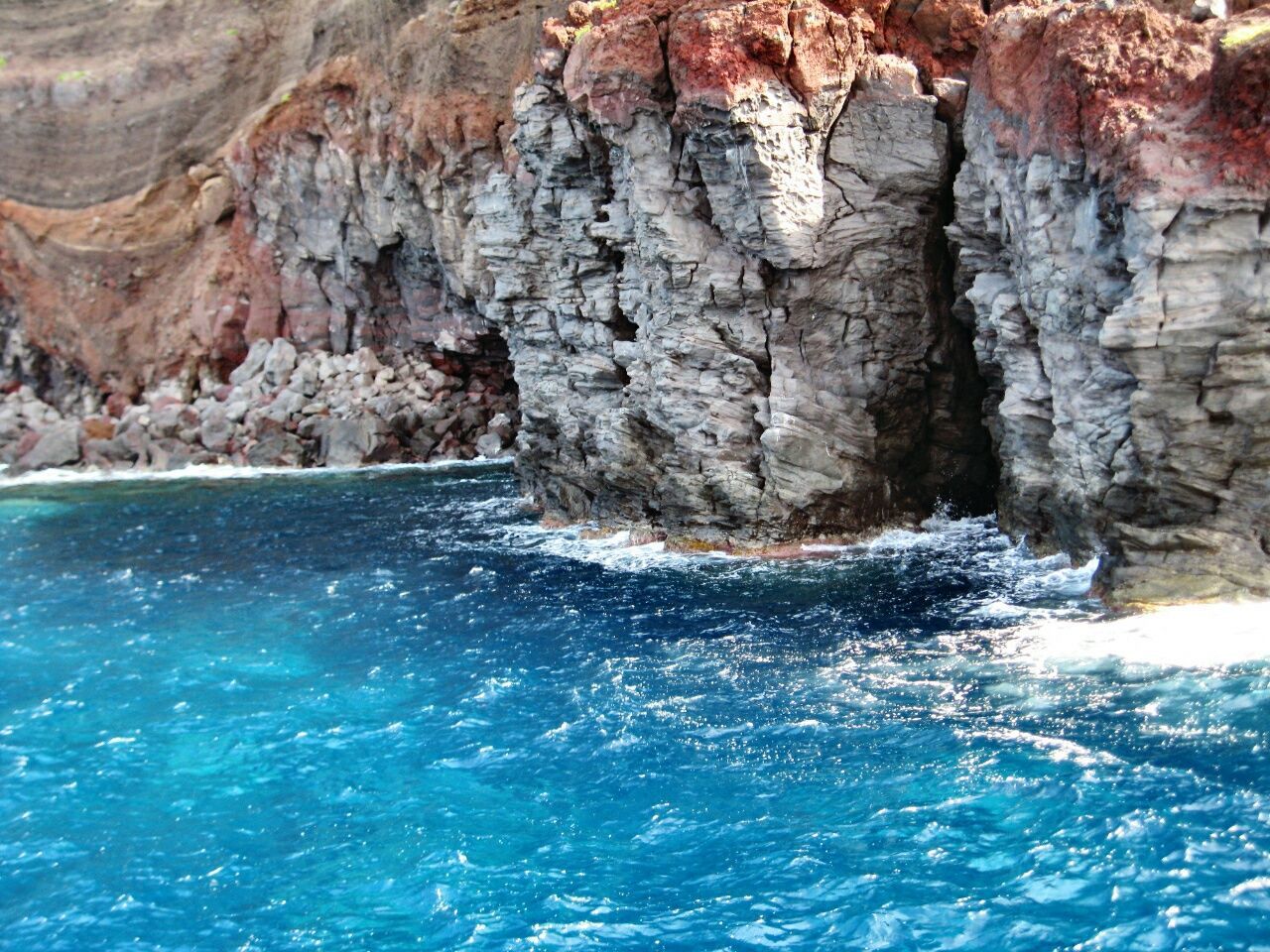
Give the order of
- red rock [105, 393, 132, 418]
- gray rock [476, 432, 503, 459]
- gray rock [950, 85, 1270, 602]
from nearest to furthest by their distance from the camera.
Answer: gray rock [950, 85, 1270, 602]
gray rock [476, 432, 503, 459]
red rock [105, 393, 132, 418]

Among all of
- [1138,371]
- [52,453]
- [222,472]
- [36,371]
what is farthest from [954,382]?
[36,371]

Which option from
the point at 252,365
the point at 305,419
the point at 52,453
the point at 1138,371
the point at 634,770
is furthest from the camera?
the point at 252,365

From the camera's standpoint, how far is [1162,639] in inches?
717

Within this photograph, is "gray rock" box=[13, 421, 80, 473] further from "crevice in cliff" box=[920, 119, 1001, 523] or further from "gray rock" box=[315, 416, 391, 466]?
"crevice in cliff" box=[920, 119, 1001, 523]

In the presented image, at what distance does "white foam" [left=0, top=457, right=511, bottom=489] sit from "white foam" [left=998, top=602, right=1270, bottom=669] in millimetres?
28553

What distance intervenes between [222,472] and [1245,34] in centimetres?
3994

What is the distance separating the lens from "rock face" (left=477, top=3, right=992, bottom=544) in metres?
25.6

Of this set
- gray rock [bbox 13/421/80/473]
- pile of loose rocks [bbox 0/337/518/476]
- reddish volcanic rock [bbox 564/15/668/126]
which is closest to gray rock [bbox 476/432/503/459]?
pile of loose rocks [bbox 0/337/518/476]

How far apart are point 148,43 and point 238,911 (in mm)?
60407

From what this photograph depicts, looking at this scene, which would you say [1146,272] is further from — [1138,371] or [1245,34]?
[1245,34]

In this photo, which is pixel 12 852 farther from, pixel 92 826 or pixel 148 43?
pixel 148 43

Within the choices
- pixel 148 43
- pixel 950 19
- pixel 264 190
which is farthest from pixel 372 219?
pixel 950 19

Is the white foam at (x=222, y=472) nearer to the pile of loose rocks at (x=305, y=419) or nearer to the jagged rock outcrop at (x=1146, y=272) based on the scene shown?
the pile of loose rocks at (x=305, y=419)

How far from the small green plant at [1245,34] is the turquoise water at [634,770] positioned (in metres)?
10.3
